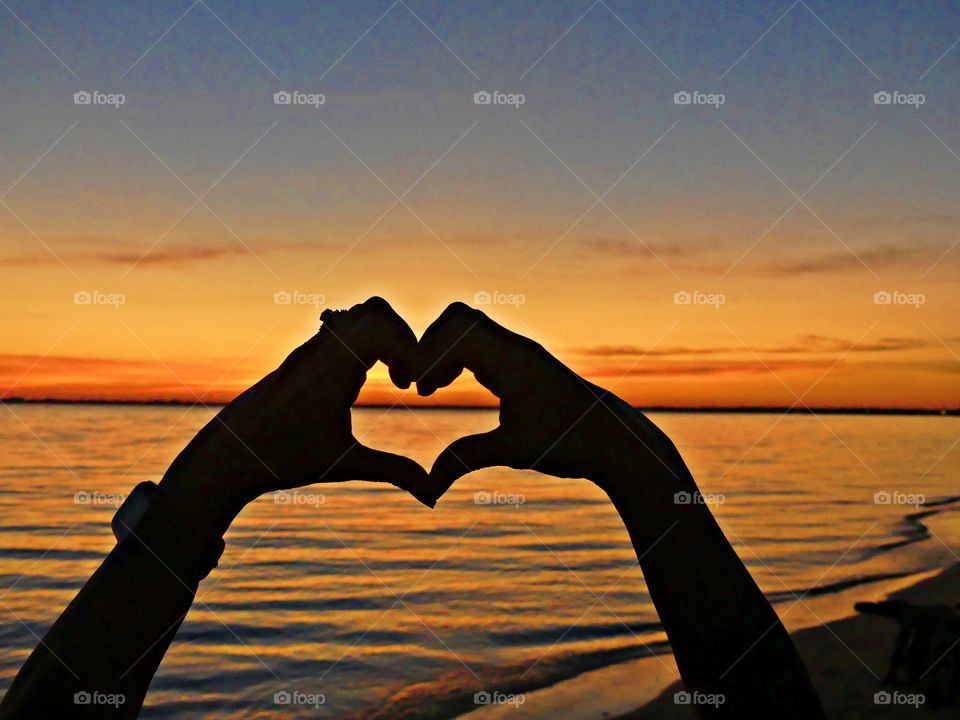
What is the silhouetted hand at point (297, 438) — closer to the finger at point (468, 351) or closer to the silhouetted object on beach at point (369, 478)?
the silhouetted object on beach at point (369, 478)

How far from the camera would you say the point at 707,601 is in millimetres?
4789

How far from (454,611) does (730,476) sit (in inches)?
761

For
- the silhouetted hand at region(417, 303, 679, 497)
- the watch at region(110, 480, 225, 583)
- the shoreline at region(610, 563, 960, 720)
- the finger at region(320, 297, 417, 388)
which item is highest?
the finger at region(320, 297, 417, 388)

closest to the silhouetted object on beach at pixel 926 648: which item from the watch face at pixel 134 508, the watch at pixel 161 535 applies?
the watch at pixel 161 535

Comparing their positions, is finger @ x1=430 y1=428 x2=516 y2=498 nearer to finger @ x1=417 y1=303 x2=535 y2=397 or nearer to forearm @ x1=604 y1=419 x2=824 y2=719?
finger @ x1=417 y1=303 x2=535 y2=397

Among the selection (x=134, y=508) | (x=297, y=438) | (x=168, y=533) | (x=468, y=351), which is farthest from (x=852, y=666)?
(x=134, y=508)

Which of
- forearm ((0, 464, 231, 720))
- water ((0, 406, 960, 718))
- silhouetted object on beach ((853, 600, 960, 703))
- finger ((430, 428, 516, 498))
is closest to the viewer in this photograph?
finger ((430, 428, 516, 498))

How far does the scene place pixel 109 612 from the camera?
15.5 feet

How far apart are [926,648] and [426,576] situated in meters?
8.33

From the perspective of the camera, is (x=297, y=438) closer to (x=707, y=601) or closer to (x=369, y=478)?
(x=369, y=478)

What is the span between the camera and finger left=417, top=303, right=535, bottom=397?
14.6 ft

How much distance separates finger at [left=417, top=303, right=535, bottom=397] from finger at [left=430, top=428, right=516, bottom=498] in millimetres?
241

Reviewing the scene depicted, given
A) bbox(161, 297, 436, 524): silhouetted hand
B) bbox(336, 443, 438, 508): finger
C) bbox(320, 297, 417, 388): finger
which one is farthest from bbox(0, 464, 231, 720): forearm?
bbox(320, 297, 417, 388): finger

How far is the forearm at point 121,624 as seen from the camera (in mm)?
4715
